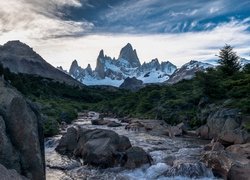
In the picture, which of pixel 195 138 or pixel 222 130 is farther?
pixel 195 138

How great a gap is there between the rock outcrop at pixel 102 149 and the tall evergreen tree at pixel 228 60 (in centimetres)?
5093

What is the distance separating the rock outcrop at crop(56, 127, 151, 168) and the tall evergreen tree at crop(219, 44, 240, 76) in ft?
167

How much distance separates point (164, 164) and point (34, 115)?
12.2 m

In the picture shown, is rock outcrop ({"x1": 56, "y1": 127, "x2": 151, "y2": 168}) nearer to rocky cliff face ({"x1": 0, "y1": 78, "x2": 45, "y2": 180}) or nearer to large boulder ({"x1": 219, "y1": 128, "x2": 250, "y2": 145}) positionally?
rocky cliff face ({"x1": 0, "y1": 78, "x2": 45, "y2": 180})

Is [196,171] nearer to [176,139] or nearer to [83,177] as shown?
[83,177]

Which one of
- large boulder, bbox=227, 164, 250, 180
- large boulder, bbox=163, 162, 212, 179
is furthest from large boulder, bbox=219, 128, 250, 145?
large boulder, bbox=227, 164, 250, 180

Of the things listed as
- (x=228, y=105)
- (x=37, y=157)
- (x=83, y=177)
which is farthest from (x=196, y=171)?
(x=228, y=105)

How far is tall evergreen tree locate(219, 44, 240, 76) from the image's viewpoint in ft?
249

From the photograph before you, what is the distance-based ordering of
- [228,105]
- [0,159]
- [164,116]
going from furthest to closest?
[164,116]
[228,105]
[0,159]

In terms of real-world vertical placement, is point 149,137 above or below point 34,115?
below

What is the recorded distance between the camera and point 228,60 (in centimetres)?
7631

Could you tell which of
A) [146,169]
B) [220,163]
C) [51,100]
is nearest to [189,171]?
[220,163]

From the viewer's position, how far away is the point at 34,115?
17078mm

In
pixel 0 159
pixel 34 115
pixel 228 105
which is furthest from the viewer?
pixel 228 105
